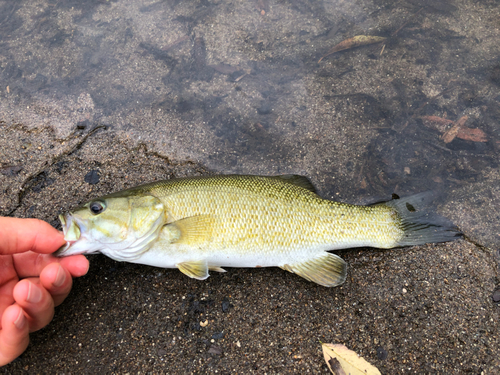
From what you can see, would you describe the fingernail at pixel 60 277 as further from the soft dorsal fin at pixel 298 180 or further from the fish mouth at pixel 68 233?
the soft dorsal fin at pixel 298 180

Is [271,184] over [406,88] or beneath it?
beneath

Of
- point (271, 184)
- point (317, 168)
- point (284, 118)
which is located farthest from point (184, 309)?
point (284, 118)

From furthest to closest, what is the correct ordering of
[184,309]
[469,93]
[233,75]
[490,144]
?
[233,75]
[469,93]
[490,144]
[184,309]

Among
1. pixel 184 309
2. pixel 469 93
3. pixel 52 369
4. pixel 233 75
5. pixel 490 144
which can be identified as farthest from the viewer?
pixel 233 75

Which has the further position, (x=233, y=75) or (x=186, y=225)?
(x=233, y=75)

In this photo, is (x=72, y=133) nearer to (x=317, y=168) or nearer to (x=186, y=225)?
(x=186, y=225)

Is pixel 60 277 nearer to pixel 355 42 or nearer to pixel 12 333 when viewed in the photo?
pixel 12 333

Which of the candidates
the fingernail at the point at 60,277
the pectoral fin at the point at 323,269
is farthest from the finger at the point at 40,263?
the pectoral fin at the point at 323,269
